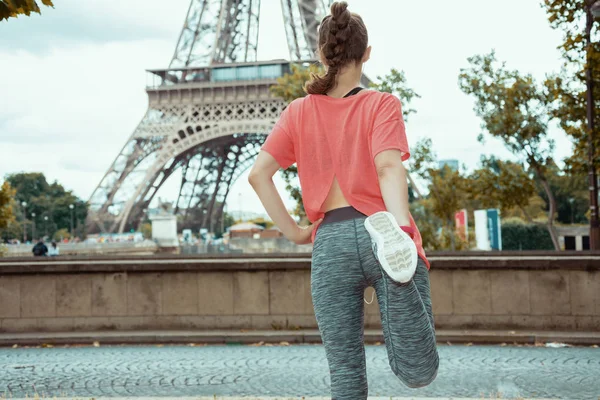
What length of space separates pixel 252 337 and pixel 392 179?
8064mm

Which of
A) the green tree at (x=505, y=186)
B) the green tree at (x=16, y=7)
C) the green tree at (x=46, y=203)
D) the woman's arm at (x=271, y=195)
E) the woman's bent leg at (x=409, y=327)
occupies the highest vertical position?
the green tree at (x=46, y=203)

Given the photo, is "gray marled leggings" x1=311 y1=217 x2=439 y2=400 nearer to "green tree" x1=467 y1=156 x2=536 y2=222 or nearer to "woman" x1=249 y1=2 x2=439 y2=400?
"woman" x1=249 y1=2 x2=439 y2=400

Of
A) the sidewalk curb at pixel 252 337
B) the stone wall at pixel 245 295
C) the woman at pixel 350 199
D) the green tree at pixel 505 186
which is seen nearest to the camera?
the woman at pixel 350 199

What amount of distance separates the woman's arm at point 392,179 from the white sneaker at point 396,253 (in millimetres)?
202

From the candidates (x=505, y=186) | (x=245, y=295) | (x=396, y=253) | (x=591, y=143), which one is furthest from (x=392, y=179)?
(x=505, y=186)

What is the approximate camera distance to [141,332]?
10.9 meters

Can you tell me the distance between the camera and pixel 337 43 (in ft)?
9.25

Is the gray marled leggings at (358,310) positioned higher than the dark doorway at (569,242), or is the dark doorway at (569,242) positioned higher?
the gray marled leggings at (358,310)

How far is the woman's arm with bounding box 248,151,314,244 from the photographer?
9.45 ft

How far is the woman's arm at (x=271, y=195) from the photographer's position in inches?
113

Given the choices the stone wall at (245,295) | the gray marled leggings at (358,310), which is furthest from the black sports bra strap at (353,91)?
the stone wall at (245,295)

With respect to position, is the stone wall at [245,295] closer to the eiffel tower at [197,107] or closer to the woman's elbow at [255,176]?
the woman's elbow at [255,176]

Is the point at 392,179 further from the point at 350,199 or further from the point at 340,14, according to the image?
the point at 340,14

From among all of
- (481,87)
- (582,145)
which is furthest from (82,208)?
(582,145)
